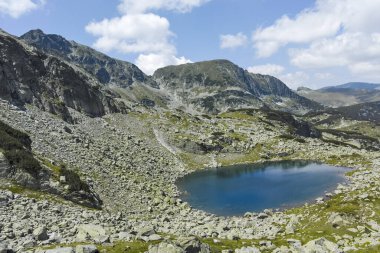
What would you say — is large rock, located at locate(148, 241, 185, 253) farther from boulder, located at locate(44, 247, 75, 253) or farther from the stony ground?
boulder, located at locate(44, 247, 75, 253)

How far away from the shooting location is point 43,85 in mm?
115438

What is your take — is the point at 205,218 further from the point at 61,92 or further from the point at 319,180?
the point at 61,92

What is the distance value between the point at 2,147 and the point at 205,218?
34.4 metres

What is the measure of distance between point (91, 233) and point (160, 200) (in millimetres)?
35260

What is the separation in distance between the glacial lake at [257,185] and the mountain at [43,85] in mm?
47021

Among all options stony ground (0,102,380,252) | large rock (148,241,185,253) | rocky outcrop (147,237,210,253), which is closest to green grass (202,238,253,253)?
stony ground (0,102,380,252)

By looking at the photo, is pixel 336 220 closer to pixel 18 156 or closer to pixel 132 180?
pixel 18 156

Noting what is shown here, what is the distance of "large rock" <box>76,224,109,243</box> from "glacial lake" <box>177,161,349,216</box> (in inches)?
1305

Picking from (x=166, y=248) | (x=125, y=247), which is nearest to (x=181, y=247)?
(x=166, y=248)

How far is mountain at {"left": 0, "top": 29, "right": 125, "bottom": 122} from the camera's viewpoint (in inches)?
3895

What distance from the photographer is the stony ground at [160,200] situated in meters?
35.8

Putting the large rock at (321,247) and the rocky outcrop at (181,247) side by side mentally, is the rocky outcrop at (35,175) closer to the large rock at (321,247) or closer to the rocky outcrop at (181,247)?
the rocky outcrop at (181,247)

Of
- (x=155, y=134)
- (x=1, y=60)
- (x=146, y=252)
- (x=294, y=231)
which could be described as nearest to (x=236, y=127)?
(x=155, y=134)

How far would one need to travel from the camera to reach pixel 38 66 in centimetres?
12112
